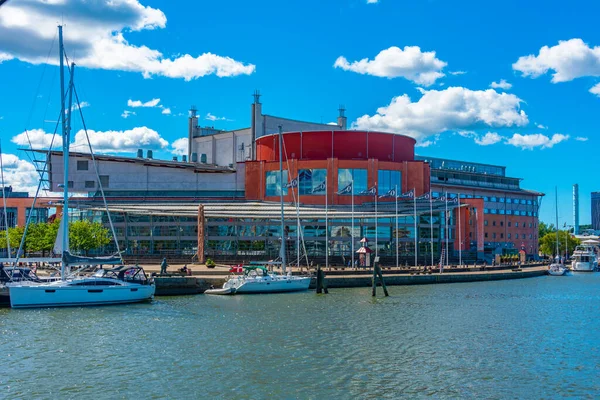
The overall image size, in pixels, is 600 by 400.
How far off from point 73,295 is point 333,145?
63286mm

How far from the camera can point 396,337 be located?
4134cm

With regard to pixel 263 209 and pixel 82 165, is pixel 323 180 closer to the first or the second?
pixel 263 209

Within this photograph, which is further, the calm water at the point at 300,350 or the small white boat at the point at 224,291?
the small white boat at the point at 224,291

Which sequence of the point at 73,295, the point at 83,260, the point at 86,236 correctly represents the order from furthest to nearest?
the point at 86,236
the point at 83,260
the point at 73,295

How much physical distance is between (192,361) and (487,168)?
5495 inches

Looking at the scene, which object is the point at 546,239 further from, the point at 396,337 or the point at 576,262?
the point at 396,337

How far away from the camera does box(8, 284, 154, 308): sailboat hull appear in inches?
1999

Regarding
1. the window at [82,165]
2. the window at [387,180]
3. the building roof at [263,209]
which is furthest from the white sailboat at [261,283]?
the window at [82,165]

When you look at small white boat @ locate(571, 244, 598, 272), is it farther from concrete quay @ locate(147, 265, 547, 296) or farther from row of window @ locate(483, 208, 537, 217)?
concrete quay @ locate(147, 265, 547, 296)

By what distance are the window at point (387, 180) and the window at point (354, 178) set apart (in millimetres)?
2517

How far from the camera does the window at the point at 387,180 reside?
350 feet

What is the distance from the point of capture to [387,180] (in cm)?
10738

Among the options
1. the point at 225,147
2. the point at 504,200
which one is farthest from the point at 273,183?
the point at 504,200

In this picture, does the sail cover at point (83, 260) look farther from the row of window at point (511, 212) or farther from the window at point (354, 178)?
the row of window at point (511, 212)
